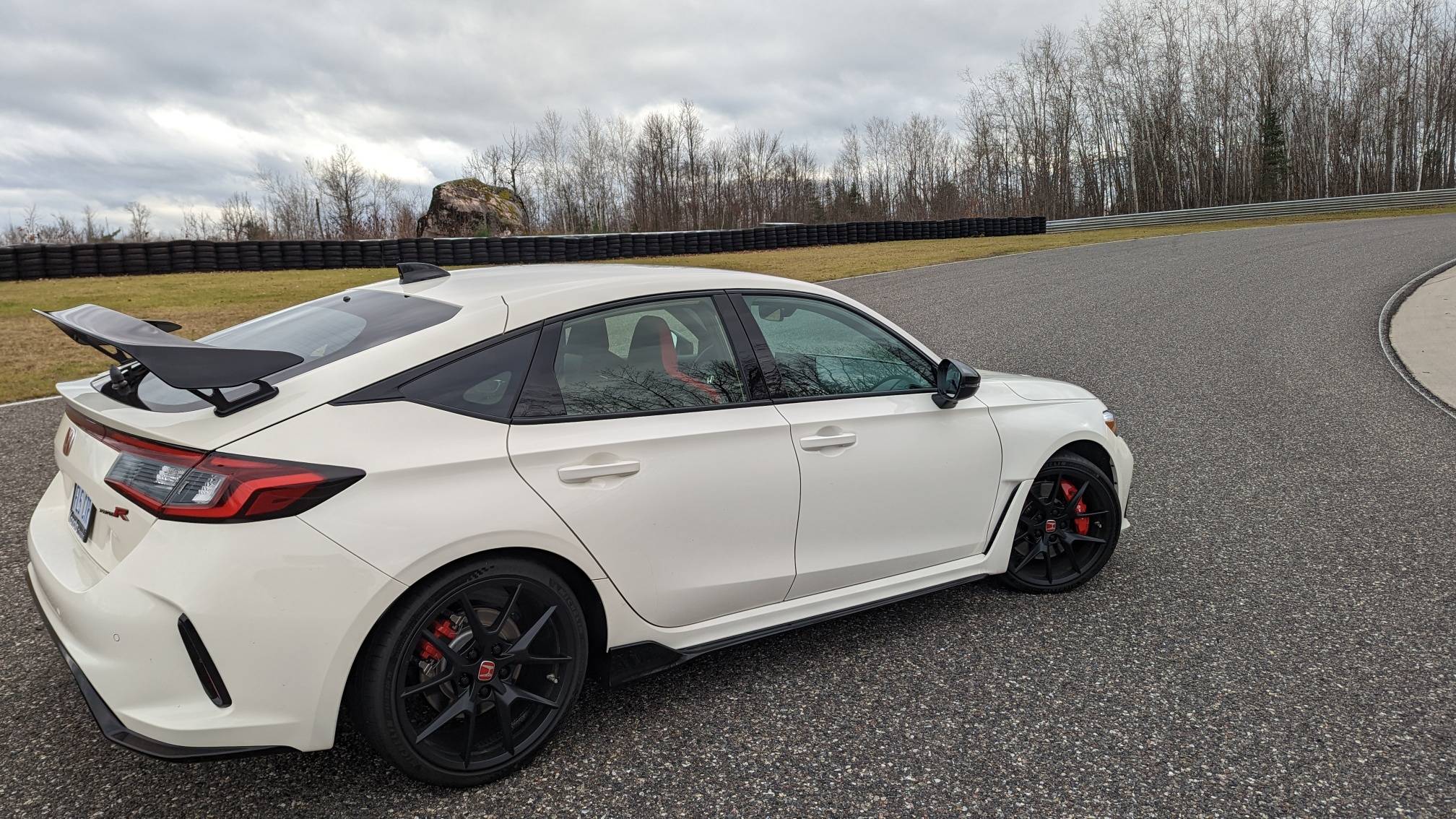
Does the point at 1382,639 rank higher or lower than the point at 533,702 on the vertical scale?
lower

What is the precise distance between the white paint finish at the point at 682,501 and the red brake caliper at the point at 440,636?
47 cm

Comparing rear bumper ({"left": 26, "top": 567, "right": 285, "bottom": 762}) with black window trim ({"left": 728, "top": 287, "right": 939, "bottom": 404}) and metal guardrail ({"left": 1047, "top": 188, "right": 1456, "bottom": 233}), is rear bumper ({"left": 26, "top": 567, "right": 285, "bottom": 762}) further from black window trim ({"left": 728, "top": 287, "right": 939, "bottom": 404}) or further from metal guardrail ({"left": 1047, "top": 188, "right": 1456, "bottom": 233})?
metal guardrail ({"left": 1047, "top": 188, "right": 1456, "bottom": 233})

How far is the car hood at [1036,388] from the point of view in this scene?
3.96 meters

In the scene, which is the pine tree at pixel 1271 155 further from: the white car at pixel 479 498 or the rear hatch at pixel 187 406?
the rear hatch at pixel 187 406

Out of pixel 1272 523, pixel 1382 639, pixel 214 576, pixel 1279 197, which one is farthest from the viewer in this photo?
pixel 1279 197

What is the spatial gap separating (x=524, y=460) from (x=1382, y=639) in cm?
358

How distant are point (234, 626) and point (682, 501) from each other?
1336mm

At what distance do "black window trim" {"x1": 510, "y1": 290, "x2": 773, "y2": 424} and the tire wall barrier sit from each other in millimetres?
22936

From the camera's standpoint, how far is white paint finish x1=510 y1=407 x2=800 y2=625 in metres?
2.69

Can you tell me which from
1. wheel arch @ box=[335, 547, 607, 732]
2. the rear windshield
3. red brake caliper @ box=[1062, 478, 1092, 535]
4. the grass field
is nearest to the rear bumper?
wheel arch @ box=[335, 547, 607, 732]

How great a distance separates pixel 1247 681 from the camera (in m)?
3.26

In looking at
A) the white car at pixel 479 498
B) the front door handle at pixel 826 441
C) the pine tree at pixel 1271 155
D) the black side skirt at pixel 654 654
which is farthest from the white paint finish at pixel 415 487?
the pine tree at pixel 1271 155

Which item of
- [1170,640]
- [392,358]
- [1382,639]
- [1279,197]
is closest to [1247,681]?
[1170,640]

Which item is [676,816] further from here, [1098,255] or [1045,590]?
[1098,255]
